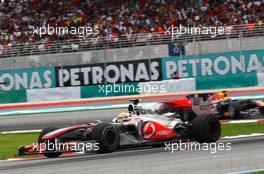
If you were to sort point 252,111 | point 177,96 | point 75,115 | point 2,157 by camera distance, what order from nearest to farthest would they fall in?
point 2,157 < point 252,111 < point 75,115 < point 177,96

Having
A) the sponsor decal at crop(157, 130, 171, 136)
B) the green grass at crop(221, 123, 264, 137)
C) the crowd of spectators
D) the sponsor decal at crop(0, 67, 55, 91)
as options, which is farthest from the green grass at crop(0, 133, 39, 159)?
the crowd of spectators

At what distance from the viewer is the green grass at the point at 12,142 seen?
14641 millimetres

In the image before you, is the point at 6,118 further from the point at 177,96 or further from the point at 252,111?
the point at 252,111

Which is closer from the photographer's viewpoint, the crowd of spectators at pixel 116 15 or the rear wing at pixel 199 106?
the rear wing at pixel 199 106

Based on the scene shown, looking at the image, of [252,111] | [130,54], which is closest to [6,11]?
[130,54]

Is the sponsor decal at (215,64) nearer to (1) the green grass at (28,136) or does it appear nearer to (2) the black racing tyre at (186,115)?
(1) the green grass at (28,136)

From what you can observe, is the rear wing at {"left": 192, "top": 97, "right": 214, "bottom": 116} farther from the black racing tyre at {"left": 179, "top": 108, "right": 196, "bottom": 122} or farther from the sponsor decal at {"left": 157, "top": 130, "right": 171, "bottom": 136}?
the sponsor decal at {"left": 157, "top": 130, "right": 171, "bottom": 136}

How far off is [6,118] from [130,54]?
6.47m

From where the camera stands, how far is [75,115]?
78.4ft
